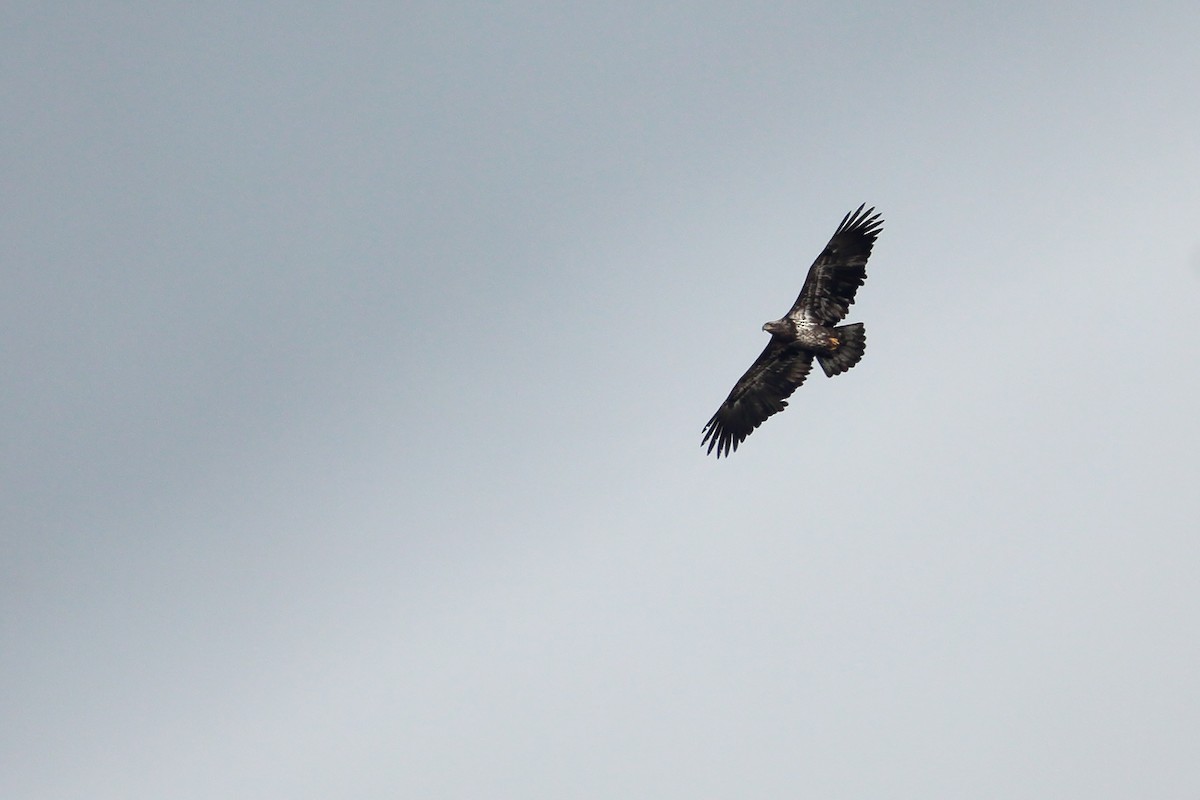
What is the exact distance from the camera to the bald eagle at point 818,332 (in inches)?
1688

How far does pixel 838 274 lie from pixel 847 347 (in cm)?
268

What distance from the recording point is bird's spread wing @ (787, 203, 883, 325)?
140 feet

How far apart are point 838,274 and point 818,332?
6.95 ft

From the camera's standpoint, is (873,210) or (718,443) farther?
(718,443)

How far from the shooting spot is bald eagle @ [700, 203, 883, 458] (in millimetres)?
42875

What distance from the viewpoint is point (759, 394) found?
4772 centimetres

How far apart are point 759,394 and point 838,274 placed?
20.8 feet

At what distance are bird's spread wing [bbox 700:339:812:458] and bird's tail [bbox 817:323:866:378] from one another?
114 centimetres

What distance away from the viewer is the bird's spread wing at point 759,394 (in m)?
46.2

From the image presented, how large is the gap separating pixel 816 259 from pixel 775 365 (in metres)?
5.24

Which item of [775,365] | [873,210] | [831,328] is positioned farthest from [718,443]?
[873,210]

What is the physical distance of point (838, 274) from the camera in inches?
1703

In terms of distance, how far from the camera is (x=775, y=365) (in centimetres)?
4669

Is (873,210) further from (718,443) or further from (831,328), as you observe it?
(718,443)
